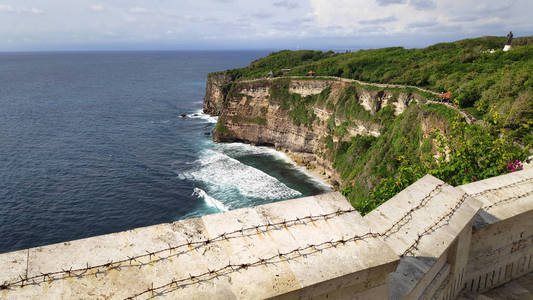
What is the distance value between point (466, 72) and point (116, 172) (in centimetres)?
5671

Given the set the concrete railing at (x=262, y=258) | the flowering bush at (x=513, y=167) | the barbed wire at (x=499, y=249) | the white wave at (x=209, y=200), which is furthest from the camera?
the white wave at (x=209, y=200)

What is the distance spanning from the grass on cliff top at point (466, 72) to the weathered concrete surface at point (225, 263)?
1526cm

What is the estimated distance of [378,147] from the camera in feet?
151

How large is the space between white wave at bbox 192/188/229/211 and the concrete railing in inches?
1397

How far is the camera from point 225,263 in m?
5.21

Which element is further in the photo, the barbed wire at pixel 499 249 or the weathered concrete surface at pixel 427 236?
the barbed wire at pixel 499 249

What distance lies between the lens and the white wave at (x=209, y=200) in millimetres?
42775

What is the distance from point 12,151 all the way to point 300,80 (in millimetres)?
56329

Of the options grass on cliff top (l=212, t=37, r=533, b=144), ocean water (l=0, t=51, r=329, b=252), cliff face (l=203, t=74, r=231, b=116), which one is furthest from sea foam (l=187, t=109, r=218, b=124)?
grass on cliff top (l=212, t=37, r=533, b=144)

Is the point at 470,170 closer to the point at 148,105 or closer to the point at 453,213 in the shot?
the point at 453,213

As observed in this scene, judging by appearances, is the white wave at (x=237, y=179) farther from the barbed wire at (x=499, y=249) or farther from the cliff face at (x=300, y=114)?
the barbed wire at (x=499, y=249)

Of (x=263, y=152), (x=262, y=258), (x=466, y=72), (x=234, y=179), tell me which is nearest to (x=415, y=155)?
(x=466, y=72)

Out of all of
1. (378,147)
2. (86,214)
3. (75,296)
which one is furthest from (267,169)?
(75,296)

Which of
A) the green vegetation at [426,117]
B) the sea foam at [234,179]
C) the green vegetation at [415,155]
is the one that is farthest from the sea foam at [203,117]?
the green vegetation at [415,155]
